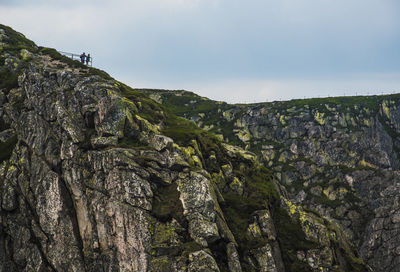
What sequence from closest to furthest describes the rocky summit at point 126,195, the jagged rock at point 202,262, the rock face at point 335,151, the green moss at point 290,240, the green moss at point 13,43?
1. the jagged rock at point 202,262
2. the rocky summit at point 126,195
3. the green moss at point 290,240
4. the green moss at point 13,43
5. the rock face at point 335,151

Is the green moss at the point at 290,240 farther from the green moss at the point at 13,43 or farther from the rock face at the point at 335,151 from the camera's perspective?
the green moss at the point at 13,43

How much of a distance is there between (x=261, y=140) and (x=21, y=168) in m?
124

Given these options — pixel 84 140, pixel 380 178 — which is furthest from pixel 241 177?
pixel 380 178

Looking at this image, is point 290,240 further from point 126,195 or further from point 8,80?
point 8,80

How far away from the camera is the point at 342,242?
1869 inches

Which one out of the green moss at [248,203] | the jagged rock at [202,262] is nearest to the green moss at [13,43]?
the green moss at [248,203]

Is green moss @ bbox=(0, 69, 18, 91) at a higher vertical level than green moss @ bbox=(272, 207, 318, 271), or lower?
higher

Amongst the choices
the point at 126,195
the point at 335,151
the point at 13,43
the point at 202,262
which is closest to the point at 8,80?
the point at 13,43

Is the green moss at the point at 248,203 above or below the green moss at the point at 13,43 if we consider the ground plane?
below

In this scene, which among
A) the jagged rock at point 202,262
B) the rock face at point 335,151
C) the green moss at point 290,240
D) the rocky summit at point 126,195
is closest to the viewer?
the jagged rock at point 202,262

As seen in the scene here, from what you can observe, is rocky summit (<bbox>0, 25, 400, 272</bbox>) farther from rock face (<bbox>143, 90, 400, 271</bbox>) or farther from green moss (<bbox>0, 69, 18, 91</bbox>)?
rock face (<bbox>143, 90, 400, 271</bbox>)

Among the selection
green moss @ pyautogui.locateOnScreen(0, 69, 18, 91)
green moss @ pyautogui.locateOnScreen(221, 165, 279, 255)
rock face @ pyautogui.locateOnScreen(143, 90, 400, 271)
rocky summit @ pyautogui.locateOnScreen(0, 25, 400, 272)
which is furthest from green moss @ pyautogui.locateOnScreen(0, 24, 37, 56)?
rock face @ pyautogui.locateOnScreen(143, 90, 400, 271)

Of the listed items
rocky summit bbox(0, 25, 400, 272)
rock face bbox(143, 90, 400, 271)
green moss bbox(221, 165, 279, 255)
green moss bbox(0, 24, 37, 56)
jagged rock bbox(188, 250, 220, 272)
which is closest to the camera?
jagged rock bbox(188, 250, 220, 272)

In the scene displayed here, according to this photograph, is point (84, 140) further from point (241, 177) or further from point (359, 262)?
point (359, 262)
